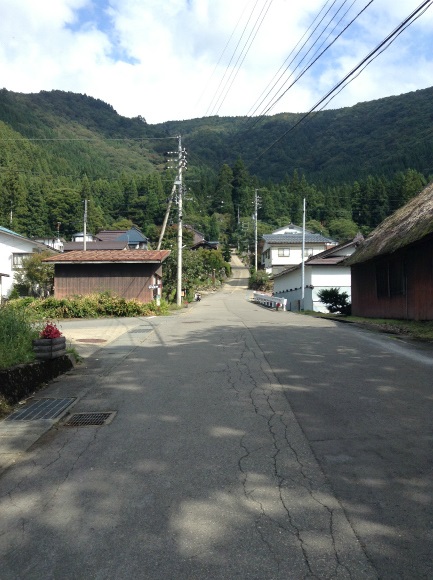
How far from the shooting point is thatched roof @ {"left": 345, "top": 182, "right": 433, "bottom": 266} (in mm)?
14277

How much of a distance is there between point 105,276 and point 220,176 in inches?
2930

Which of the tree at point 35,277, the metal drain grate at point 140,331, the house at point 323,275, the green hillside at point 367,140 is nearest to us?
the metal drain grate at point 140,331

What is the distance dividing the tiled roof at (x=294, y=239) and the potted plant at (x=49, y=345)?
56711 millimetres

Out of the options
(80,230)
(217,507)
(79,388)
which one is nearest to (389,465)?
(217,507)

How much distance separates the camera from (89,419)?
6.09 metres

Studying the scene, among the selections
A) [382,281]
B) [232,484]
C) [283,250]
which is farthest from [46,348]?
[283,250]

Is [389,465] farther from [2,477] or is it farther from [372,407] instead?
[2,477]

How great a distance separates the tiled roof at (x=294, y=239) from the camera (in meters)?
63.2

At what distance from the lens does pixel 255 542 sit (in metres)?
3.06

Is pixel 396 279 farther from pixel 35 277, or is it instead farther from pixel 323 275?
pixel 35 277

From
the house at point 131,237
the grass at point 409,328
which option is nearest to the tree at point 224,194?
the house at point 131,237

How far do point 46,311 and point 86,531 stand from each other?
889 inches

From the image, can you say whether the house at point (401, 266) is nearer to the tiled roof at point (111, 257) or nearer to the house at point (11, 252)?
the tiled roof at point (111, 257)

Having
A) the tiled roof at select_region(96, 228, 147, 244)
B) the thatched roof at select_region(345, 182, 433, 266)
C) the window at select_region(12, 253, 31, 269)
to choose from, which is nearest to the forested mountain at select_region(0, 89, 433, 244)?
the tiled roof at select_region(96, 228, 147, 244)
